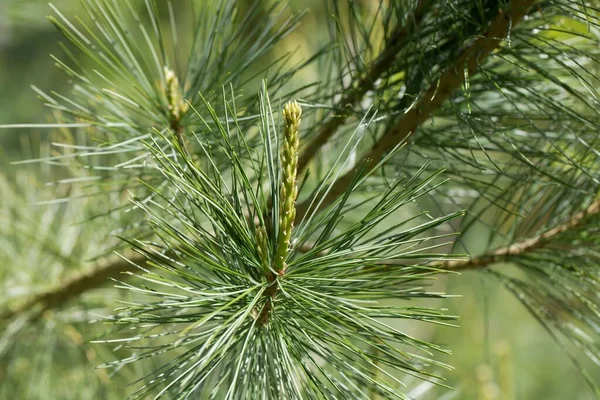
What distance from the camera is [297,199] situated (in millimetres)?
508

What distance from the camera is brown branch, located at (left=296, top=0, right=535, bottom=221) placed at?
48 cm

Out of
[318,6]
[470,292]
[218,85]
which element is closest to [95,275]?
[218,85]

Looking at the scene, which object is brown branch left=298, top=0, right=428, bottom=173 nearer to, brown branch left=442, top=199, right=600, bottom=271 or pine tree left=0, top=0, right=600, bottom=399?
pine tree left=0, top=0, right=600, bottom=399

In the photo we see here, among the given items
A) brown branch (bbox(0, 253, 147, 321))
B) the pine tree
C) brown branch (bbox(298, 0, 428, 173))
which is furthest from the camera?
brown branch (bbox(0, 253, 147, 321))

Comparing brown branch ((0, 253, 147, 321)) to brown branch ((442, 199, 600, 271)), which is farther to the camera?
brown branch ((0, 253, 147, 321))

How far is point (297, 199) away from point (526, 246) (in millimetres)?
211

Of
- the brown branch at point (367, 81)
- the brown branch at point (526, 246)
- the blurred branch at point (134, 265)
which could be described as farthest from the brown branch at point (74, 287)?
the brown branch at point (526, 246)

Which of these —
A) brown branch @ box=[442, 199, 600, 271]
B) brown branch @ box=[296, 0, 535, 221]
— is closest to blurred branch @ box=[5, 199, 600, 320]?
brown branch @ box=[442, 199, 600, 271]

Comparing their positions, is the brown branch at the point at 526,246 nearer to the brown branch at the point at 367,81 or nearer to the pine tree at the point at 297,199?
the pine tree at the point at 297,199

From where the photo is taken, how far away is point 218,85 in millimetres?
521

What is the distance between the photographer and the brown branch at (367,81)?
53 centimetres

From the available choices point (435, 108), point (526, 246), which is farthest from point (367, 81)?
point (526, 246)

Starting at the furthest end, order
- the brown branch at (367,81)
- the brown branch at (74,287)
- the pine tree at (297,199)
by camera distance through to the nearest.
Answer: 1. the brown branch at (74,287)
2. the brown branch at (367,81)
3. the pine tree at (297,199)

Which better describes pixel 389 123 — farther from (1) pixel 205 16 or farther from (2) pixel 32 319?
(2) pixel 32 319
